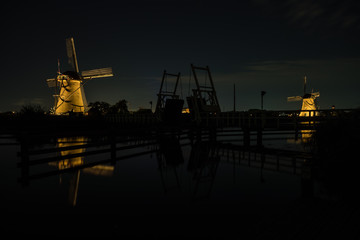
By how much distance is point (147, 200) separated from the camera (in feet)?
23.5

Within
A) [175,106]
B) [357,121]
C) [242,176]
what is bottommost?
[242,176]

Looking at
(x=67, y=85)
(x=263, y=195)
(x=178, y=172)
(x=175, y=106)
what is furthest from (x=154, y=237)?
(x=67, y=85)

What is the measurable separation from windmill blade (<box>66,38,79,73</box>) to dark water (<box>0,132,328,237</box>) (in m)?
42.0

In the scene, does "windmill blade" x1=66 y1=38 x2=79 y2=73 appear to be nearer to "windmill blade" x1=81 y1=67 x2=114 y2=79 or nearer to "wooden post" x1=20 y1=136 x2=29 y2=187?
"windmill blade" x1=81 y1=67 x2=114 y2=79

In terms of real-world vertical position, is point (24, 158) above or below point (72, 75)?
below

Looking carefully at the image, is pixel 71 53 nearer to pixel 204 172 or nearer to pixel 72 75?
pixel 72 75

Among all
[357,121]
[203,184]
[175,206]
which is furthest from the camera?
[203,184]

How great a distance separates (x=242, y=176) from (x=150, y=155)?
7740 millimetres

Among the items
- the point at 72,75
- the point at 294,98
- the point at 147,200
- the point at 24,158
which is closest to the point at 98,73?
the point at 72,75

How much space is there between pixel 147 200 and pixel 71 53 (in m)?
52.1

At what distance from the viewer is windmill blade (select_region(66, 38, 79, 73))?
49.2m

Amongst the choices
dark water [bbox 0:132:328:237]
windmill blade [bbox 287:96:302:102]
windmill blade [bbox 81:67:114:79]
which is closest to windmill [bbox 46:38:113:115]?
windmill blade [bbox 81:67:114:79]

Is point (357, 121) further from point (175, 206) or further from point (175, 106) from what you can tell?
point (175, 106)

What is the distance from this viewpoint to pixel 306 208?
17.9 feet
